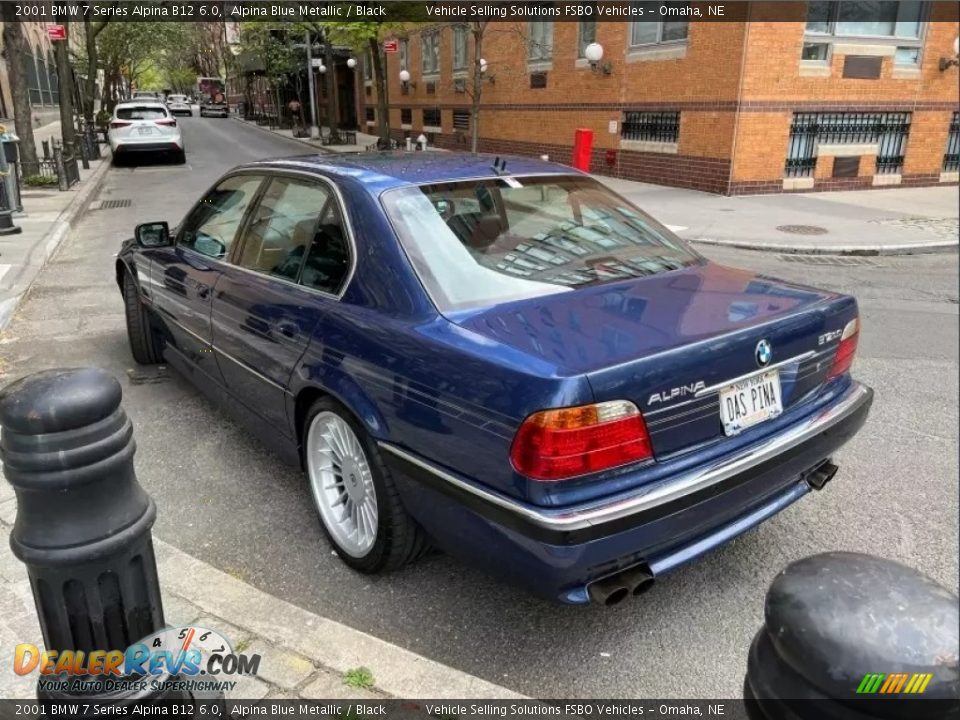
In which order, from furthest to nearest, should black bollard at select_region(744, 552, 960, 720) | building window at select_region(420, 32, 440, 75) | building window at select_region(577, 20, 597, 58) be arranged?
1. building window at select_region(420, 32, 440, 75)
2. building window at select_region(577, 20, 597, 58)
3. black bollard at select_region(744, 552, 960, 720)

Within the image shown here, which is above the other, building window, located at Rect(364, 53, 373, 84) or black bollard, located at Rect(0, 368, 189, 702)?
building window, located at Rect(364, 53, 373, 84)

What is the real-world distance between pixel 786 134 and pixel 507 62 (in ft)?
34.3

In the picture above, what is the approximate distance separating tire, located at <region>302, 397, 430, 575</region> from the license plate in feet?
3.84

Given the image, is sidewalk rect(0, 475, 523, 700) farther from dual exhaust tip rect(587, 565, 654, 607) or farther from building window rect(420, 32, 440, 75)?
building window rect(420, 32, 440, 75)

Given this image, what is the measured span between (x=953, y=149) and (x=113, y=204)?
1793cm

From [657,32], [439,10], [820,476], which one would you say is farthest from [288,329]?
[439,10]

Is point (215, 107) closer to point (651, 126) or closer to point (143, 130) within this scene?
point (143, 130)

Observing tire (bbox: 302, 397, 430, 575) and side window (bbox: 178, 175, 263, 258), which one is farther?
side window (bbox: 178, 175, 263, 258)

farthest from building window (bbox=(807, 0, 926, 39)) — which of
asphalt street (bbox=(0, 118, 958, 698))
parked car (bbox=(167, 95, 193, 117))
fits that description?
parked car (bbox=(167, 95, 193, 117))

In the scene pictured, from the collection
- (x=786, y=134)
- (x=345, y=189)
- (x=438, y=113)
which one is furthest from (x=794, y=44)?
(x=438, y=113)

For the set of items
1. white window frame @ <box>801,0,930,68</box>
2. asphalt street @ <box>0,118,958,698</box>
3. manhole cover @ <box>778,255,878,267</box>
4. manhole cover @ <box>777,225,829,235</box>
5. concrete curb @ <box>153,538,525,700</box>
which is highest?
white window frame @ <box>801,0,930,68</box>

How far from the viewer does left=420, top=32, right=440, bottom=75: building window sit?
28453 millimetres

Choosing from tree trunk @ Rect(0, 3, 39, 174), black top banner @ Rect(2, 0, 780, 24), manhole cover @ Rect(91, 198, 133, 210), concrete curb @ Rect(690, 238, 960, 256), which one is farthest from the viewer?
black top banner @ Rect(2, 0, 780, 24)

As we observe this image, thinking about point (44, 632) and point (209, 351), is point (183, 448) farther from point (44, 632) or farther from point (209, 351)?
point (44, 632)
